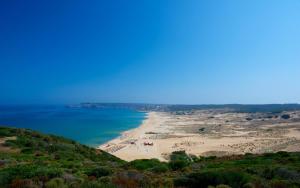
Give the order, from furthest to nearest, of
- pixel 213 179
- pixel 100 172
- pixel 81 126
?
pixel 81 126
pixel 100 172
pixel 213 179

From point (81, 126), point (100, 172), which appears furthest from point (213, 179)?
point (81, 126)

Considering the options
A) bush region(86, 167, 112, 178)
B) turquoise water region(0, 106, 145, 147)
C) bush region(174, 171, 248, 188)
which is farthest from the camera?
turquoise water region(0, 106, 145, 147)

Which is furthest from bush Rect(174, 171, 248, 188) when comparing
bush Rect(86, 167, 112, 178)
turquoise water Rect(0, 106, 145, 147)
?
turquoise water Rect(0, 106, 145, 147)

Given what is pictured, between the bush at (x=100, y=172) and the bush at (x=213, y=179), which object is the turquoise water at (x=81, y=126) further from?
the bush at (x=213, y=179)

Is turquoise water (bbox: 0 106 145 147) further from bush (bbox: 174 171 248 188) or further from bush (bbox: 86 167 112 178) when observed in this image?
bush (bbox: 174 171 248 188)

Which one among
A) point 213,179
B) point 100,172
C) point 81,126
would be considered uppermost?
point 213,179

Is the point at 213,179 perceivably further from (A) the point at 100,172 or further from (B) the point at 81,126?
(B) the point at 81,126

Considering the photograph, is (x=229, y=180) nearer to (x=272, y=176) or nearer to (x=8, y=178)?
(x=272, y=176)

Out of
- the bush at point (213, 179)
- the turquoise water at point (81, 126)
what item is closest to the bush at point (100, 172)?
the bush at point (213, 179)

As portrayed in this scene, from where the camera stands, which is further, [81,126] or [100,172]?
[81,126]

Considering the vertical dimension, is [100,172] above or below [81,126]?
above

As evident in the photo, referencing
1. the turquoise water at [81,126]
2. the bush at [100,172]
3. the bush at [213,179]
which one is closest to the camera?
the bush at [213,179]

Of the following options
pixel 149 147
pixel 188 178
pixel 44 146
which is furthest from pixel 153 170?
pixel 149 147
